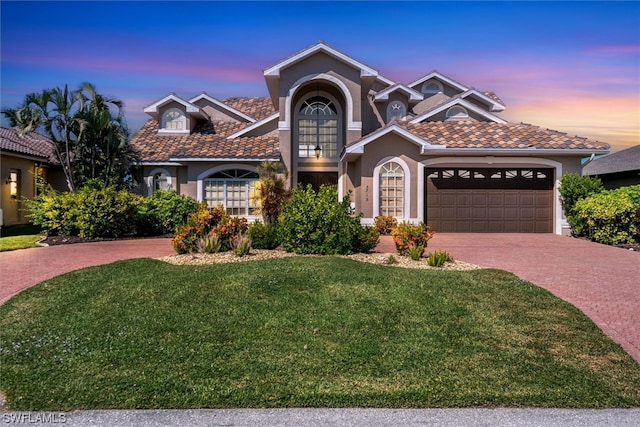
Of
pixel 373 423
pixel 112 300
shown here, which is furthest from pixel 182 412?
pixel 112 300

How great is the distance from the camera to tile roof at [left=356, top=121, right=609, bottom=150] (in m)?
18.1

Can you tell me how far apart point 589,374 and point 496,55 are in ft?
31.9

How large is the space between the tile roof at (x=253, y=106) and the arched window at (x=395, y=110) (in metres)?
6.38

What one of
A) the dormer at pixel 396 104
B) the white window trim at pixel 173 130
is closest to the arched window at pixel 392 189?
the dormer at pixel 396 104

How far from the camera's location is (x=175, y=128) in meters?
23.7

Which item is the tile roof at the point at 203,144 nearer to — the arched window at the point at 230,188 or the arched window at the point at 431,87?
the arched window at the point at 230,188

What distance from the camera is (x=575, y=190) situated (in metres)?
17.5

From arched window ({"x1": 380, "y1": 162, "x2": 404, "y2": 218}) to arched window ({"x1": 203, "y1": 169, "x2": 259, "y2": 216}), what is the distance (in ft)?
18.5

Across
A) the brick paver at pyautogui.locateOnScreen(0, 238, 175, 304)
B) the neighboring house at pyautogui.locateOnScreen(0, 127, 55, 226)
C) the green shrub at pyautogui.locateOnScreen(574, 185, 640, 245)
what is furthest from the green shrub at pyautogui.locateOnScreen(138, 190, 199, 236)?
the green shrub at pyautogui.locateOnScreen(574, 185, 640, 245)

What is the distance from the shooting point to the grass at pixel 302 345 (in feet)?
15.0

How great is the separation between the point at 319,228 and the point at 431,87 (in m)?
18.4

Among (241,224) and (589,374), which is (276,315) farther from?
(241,224)

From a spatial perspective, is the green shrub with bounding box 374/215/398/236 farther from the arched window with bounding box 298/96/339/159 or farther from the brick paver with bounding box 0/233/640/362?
the arched window with bounding box 298/96/339/159

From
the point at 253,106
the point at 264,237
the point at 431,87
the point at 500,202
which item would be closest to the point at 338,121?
the point at 253,106
